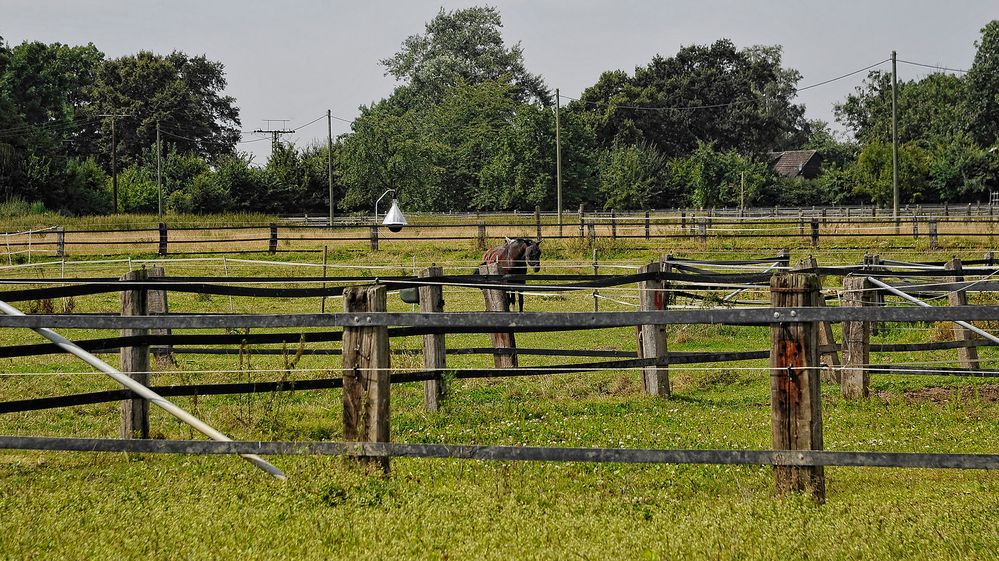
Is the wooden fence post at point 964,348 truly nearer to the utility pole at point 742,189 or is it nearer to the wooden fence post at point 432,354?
the wooden fence post at point 432,354

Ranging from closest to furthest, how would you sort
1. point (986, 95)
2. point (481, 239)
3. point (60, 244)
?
point (60, 244), point (481, 239), point (986, 95)

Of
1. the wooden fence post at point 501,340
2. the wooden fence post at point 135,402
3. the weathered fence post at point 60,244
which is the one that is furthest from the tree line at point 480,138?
the wooden fence post at point 135,402

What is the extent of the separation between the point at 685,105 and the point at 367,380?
315 ft

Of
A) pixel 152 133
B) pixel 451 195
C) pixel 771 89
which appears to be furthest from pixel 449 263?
pixel 771 89

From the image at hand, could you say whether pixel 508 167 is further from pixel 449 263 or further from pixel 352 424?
pixel 352 424

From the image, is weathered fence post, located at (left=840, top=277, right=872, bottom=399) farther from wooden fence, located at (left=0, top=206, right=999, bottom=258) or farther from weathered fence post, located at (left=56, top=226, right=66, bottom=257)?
weathered fence post, located at (left=56, top=226, right=66, bottom=257)

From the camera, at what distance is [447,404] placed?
9836 mm

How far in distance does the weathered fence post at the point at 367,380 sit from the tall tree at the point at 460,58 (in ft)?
299

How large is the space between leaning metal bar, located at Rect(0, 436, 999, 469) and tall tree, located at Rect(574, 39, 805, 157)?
90.1 meters

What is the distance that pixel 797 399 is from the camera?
5.58m

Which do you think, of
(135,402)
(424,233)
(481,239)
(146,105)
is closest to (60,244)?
(481,239)

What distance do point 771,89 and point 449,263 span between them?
94529 millimetres

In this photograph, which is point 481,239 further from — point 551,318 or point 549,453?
point 549,453

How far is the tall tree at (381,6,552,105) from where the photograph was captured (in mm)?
96062
